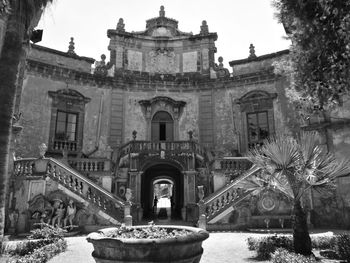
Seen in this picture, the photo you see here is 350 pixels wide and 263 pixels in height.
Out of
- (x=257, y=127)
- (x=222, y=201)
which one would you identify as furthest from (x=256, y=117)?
(x=222, y=201)

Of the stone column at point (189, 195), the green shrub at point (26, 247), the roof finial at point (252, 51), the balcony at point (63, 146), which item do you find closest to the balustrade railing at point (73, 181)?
the stone column at point (189, 195)

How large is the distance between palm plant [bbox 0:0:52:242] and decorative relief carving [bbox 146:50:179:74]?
15043 millimetres

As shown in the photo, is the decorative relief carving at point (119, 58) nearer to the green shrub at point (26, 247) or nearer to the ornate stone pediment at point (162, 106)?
the ornate stone pediment at point (162, 106)

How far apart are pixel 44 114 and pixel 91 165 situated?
5.09m

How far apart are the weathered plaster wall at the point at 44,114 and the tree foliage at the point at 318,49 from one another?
14525 mm

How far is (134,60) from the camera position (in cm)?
2356

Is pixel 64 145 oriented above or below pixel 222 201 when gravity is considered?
above

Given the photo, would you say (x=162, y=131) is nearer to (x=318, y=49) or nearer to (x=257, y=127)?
(x=257, y=127)

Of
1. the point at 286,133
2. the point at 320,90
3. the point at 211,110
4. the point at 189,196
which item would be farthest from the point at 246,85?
the point at 320,90

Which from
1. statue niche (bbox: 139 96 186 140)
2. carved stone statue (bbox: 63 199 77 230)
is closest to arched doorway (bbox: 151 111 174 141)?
statue niche (bbox: 139 96 186 140)

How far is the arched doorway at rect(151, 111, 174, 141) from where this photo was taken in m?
22.1

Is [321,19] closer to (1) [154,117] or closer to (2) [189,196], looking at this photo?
(2) [189,196]

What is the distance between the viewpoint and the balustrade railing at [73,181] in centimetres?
1412

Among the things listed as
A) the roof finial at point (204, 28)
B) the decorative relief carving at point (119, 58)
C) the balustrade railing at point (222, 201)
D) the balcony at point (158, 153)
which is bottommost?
the balustrade railing at point (222, 201)
